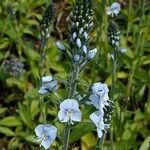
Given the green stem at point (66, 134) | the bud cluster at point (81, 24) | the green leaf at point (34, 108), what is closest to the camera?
the bud cluster at point (81, 24)

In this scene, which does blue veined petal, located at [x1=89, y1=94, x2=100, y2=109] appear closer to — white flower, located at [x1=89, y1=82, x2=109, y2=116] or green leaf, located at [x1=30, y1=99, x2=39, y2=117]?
white flower, located at [x1=89, y1=82, x2=109, y2=116]

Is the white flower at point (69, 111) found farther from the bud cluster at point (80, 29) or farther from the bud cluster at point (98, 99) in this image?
the bud cluster at point (80, 29)

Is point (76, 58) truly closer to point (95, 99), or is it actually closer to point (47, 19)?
point (95, 99)

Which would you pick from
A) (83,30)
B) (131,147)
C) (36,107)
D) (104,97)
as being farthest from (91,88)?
(36,107)

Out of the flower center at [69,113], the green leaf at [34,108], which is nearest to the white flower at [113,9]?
the green leaf at [34,108]

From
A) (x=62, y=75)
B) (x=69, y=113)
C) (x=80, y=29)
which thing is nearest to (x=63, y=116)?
(x=69, y=113)
